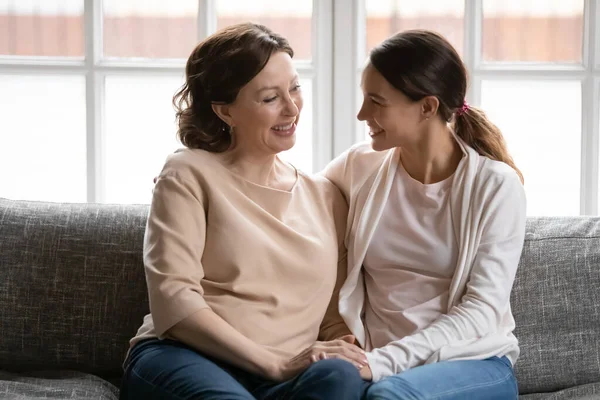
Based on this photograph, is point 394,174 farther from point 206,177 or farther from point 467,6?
point 467,6

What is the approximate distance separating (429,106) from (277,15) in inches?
37.8

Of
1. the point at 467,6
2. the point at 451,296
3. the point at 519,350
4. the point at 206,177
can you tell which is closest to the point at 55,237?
the point at 206,177

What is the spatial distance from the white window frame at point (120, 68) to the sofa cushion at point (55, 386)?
0.81 m

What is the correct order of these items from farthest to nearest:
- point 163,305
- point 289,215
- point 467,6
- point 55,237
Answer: point 467,6
point 55,237
point 289,215
point 163,305

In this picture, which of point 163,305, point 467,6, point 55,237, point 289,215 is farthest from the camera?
point 467,6

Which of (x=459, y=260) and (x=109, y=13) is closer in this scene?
(x=459, y=260)

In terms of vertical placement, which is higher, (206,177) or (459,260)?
(206,177)

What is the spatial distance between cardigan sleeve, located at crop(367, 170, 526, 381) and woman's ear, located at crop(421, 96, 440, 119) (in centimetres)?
24

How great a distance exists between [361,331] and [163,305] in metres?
0.50

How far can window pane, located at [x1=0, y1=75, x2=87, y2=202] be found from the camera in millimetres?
2998

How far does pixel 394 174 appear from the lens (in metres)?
2.25

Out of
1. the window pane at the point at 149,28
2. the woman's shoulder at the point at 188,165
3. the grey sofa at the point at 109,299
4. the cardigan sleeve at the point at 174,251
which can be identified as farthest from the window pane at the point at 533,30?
the cardigan sleeve at the point at 174,251

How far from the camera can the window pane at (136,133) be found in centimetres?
299

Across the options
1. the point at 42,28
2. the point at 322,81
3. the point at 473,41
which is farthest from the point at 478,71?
the point at 42,28
